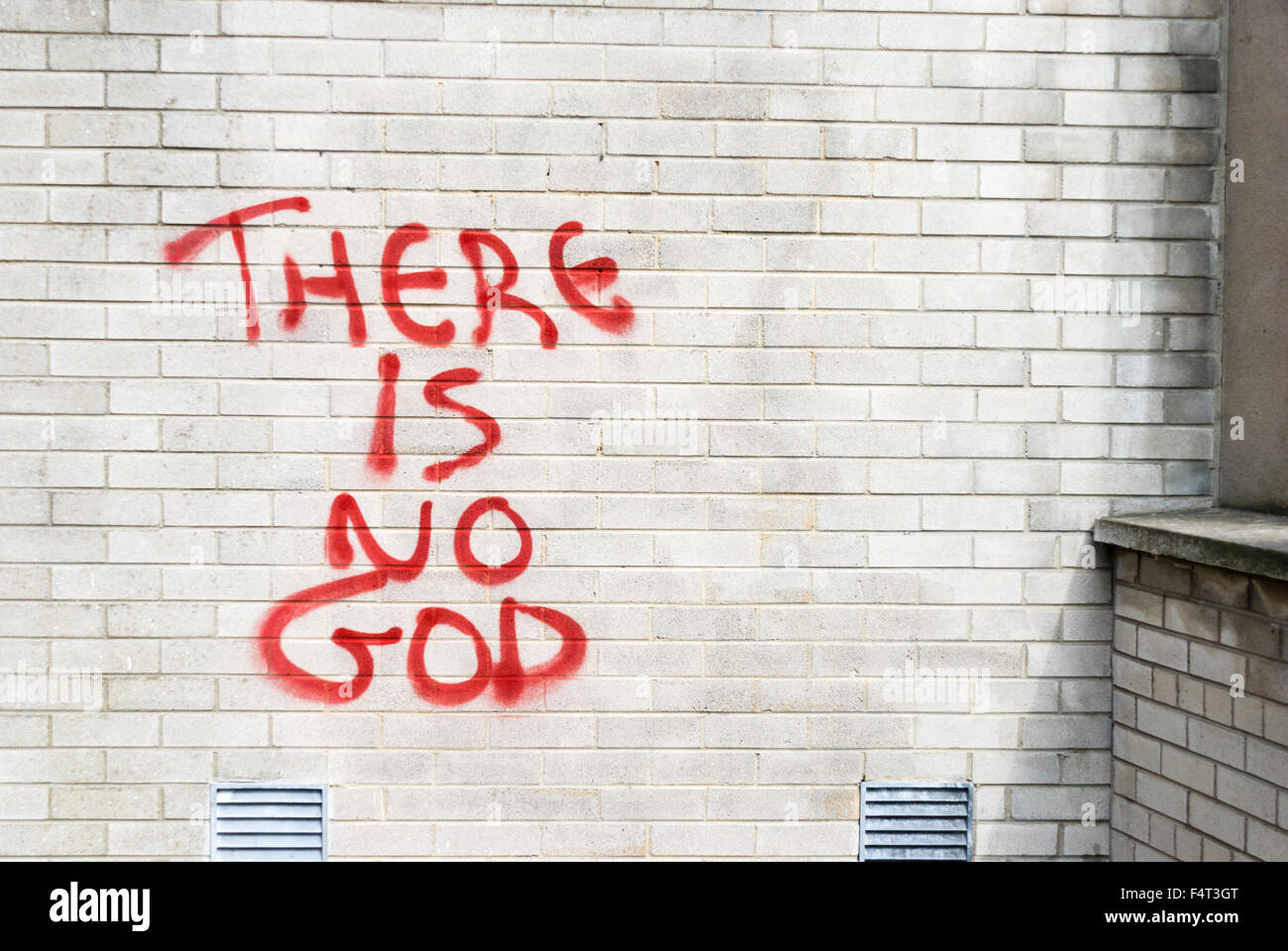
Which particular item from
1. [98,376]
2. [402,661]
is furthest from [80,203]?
[402,661]

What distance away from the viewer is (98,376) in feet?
12.2

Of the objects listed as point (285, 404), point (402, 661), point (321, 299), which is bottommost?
point (402, 661)

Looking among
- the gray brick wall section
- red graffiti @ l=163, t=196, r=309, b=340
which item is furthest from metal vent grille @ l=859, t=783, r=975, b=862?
red graffiti @ l=163, t=196, r=309, b=340

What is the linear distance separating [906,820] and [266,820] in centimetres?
258

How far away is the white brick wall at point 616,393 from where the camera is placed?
3715 millimetres

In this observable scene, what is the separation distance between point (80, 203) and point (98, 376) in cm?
69

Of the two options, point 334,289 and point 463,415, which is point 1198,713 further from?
point 334,289

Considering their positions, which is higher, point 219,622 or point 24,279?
point 24,279

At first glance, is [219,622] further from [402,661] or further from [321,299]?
[321,299]

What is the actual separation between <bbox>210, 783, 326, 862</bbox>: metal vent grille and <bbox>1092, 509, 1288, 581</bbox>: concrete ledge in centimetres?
333

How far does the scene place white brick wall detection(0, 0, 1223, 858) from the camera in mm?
3715

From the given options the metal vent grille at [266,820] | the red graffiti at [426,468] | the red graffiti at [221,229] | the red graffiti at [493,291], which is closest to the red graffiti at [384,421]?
the red graffiti at [426,468]

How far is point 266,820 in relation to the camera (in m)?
3.75

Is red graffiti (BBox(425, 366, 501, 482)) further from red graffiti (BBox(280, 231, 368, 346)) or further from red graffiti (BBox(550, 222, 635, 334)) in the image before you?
red graffiti (BBox(550, 222, 635, 334))
